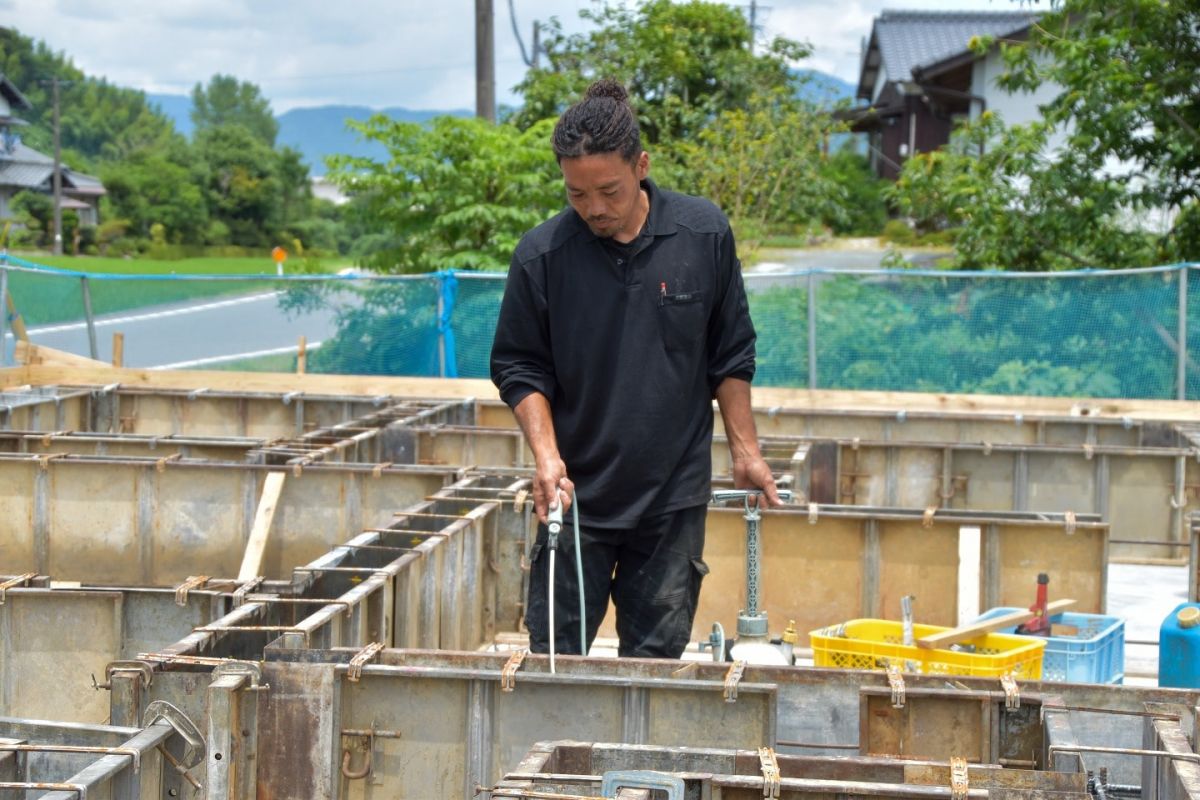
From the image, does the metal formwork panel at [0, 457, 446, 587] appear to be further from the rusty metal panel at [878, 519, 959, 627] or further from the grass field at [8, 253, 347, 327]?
the grass field at [8, 253, 347, 327]

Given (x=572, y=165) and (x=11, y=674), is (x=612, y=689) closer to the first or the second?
(x=572, y=165)

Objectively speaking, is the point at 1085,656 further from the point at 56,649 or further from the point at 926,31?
the point at 926,31

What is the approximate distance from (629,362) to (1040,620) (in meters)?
3.68

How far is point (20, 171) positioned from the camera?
244 feet

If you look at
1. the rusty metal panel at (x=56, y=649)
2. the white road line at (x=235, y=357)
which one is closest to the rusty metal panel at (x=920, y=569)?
the rusty metal panel at (x=56, y=649)

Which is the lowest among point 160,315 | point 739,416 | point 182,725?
point 182,725

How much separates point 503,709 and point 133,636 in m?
2.55

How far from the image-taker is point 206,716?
5.16m

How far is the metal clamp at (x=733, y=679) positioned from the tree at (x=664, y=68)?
23482mm

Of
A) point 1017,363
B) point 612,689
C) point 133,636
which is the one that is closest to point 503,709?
point 612,689

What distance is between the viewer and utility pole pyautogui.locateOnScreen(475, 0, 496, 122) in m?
24.1

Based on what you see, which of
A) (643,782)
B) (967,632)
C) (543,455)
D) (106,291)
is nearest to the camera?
(643,782)

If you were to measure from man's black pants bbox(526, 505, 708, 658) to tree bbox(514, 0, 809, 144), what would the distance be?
922 inches

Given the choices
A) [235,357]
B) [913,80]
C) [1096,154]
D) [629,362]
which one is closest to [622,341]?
[629,362]
